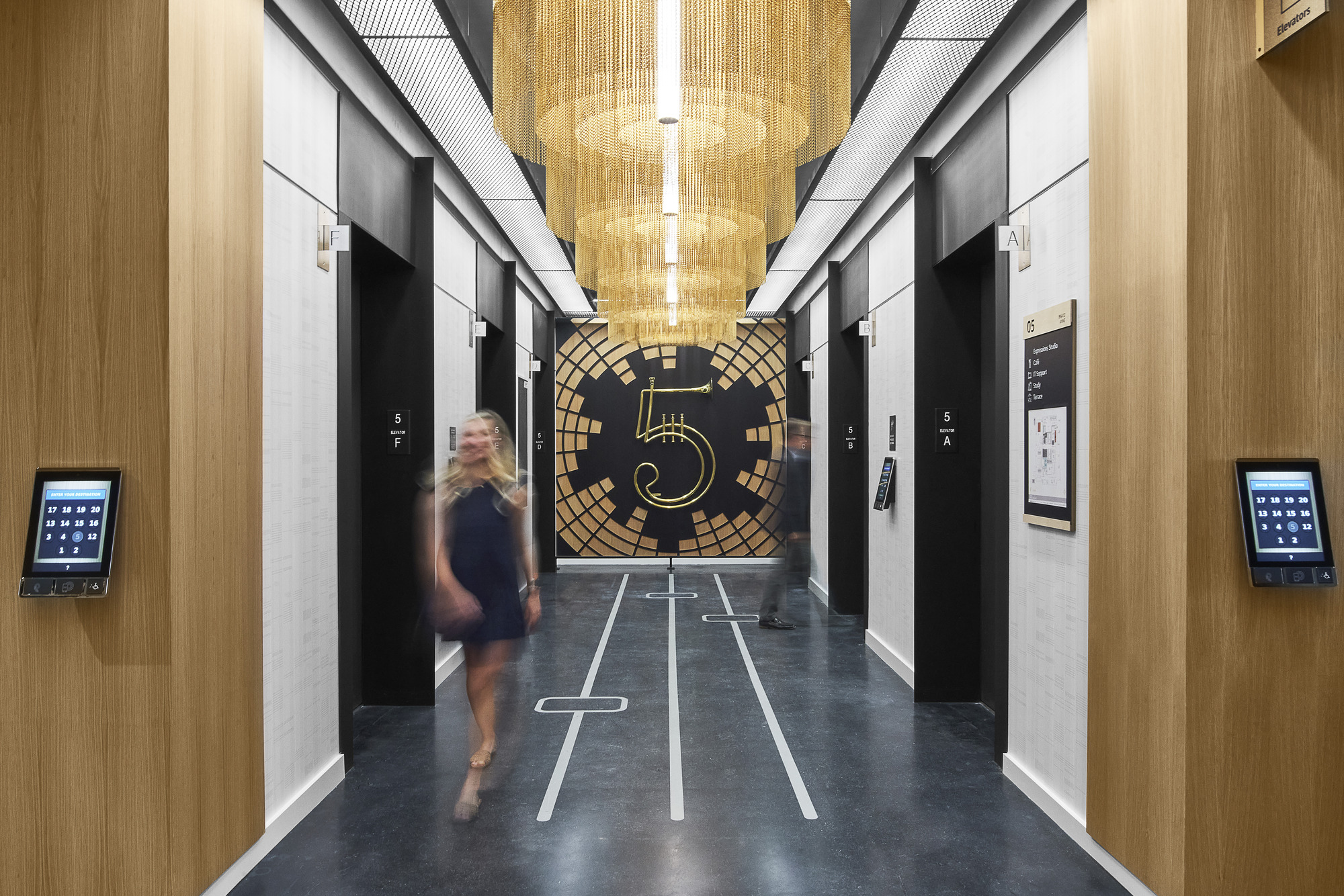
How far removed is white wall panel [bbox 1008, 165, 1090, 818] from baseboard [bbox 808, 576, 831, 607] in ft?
15.4

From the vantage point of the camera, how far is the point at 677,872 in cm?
301

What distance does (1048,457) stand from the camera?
3582 mm

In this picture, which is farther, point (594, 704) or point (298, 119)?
point (594, 704)

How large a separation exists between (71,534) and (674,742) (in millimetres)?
3018

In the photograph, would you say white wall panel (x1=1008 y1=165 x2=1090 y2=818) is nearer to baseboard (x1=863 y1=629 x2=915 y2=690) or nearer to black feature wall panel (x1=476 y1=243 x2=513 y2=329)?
baseboard (x1=863 y1=629 x2=915 y2=690)

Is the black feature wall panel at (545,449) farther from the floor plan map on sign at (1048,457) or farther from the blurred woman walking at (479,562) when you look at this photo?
the floor plan map on sign at (1048,457)

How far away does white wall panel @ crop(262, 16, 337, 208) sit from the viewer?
328 centimetres

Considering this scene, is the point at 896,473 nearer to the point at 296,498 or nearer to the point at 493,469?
the point at 493,469

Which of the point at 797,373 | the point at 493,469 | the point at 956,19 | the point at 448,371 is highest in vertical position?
the point at 956,19

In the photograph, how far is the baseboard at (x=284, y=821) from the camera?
280cm

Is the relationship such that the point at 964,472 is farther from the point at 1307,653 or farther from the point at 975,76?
the point at 1307,653

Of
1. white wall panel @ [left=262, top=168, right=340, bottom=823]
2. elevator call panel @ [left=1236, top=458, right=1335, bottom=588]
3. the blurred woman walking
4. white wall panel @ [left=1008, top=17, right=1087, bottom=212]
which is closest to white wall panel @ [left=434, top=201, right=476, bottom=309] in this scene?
white wall panel @ [left=262, top=168, right=340, bottom=823]

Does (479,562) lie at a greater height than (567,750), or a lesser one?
greater

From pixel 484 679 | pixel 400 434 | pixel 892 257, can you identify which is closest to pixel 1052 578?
pixel 484 679
